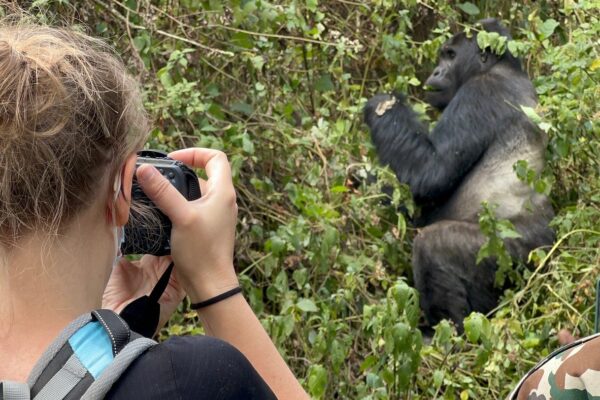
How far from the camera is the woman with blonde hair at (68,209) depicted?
1.15 meters

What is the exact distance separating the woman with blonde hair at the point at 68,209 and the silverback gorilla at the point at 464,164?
147 inches

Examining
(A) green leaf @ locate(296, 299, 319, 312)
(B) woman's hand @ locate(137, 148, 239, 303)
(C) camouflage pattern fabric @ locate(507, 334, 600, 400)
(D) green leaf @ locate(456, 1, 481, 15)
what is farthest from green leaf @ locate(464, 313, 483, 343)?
(D) green leaf @ locate(456, 1, 481, 15)

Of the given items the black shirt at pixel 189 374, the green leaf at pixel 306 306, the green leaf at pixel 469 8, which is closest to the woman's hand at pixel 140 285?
the black shirt at pixel 189 374

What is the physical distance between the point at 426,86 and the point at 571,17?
33.2 inches

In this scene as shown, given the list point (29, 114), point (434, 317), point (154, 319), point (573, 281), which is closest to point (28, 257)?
→ point (29, 114)

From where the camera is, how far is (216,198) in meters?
1.43

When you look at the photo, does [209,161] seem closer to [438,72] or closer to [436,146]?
[436,146]

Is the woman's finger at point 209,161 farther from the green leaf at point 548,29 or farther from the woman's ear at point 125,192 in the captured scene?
the green leaf at point 548,29

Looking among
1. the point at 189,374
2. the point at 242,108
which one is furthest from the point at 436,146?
the point at 189,374

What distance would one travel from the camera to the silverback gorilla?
4980mm

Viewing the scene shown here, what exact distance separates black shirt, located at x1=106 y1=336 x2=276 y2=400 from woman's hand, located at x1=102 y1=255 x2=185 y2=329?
0.40 metres

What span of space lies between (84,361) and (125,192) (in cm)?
24

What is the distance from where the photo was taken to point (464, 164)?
5.38 metres

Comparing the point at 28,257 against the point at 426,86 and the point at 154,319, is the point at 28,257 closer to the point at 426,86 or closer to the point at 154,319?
the point at 154,319
